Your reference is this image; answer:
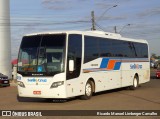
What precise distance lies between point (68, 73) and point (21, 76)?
215 centimetres

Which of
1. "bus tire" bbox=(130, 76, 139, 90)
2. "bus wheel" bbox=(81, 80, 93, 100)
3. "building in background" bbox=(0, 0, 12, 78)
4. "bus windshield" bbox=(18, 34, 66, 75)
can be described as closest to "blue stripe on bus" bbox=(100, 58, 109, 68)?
"bus wheel" bbox=(81, 80, 93, 100)

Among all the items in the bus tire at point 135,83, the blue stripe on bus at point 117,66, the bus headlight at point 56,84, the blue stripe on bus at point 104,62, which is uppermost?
the blue stripe on bus at point 104,62

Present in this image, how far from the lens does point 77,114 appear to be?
1262cm

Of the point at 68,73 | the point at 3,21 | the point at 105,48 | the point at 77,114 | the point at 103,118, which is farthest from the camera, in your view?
the point at 3,21

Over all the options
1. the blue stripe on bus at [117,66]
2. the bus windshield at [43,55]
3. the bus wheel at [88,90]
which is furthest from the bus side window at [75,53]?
the blue stripe on bus at [117,66]

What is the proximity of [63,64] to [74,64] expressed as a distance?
38.2 inches

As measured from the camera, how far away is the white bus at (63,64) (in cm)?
1659

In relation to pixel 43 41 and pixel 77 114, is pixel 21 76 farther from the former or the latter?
pixel 77 114

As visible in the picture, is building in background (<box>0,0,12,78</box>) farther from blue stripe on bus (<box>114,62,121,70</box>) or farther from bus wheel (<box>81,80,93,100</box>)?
bus wheel (<box>81,80,93,100</box>)

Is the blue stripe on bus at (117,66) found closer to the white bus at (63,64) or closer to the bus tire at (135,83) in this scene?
the white bus at (63,64)

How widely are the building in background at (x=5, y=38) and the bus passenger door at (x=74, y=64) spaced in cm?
2738

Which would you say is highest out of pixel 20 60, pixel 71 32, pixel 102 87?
pixel 71 32

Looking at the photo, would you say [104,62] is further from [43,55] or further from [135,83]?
[135,83]

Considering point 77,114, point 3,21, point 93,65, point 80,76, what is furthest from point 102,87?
point 3,21
